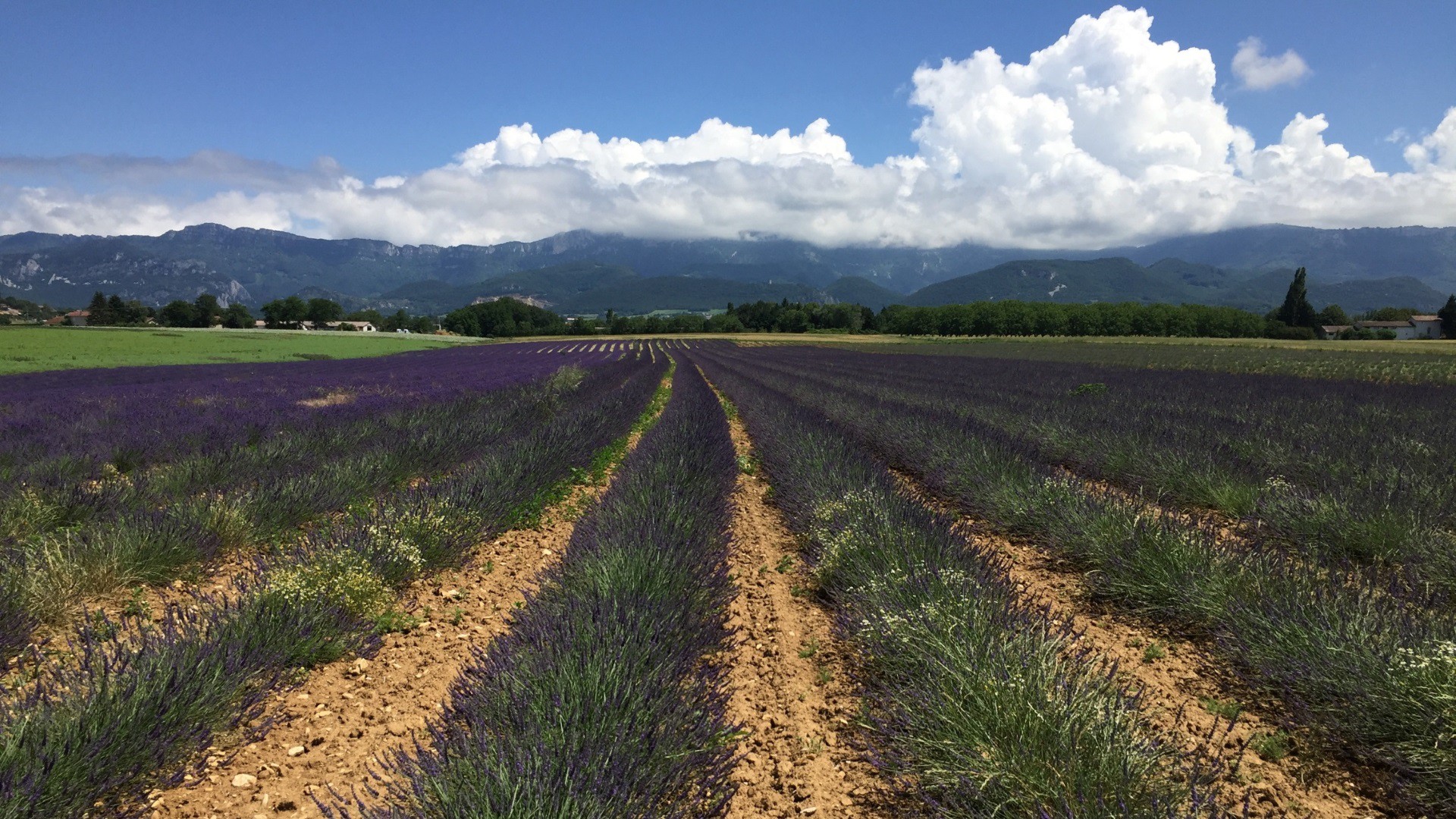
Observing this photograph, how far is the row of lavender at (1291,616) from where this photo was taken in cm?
245

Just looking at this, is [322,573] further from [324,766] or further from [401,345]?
[401,345]

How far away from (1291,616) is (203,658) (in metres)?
5.66

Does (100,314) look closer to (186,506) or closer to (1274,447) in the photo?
(186,506)

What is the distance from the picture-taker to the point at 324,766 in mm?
2732

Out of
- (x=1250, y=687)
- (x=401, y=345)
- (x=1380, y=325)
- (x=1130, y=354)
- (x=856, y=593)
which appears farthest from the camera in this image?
(x=1380, y=325)

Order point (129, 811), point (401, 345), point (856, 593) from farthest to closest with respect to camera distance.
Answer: point (401, 345), point (856, 593), point (129, 811)

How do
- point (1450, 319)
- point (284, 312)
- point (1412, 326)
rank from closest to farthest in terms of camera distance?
point (1450, 319) → point (1412, 326) → point (284, 312)

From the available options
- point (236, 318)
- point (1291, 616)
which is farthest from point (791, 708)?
point (236, 318)

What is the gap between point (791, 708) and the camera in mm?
3203

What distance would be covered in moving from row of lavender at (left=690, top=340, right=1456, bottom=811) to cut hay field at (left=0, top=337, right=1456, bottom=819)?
23mm

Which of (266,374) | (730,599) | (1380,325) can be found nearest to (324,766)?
(730,599)

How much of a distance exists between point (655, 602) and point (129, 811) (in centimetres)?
226

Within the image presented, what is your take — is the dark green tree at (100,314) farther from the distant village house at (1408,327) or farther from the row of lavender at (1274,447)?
the distant village house at (1408,327)

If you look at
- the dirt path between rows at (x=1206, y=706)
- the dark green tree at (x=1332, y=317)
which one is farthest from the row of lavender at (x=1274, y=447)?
the dark green tree at (x=1332, y=317)
